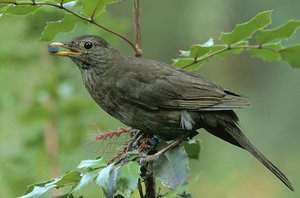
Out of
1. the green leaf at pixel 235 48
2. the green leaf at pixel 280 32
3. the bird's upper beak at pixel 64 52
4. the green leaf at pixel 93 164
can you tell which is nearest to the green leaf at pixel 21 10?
the bird's upper beak at pixel 64 52

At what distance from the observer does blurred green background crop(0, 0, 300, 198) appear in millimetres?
5176

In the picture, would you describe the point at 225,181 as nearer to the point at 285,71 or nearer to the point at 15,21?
the point at 15,21

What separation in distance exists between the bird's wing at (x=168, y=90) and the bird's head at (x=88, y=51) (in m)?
0.24

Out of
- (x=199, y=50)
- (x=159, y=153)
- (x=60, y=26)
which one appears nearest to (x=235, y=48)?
(x=199, y=50)

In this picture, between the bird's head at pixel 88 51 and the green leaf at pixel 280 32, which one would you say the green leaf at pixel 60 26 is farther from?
the green leaf at pixel 280 32

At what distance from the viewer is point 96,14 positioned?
11.0 ft

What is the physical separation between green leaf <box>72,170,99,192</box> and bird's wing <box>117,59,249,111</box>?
119 cm

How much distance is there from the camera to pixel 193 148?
3.75 meters

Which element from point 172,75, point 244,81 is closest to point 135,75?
point 172,75

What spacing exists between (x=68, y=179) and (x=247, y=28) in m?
1.29

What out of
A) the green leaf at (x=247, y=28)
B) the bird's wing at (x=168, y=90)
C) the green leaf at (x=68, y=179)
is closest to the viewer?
the green leaf at (x=68, y=179)

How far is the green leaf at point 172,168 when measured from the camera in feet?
10.5

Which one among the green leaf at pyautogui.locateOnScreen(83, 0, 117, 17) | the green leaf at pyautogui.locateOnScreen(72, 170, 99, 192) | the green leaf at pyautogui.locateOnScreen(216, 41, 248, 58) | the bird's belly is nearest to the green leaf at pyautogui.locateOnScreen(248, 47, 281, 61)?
the green leaf at pyautogui.locateOnScreen(216, 41, 248, 58)

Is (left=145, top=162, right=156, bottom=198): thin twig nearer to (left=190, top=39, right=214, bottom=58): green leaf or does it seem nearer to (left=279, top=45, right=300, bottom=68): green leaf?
(left=190, top=39, right=214, bottom=58): green leaf
